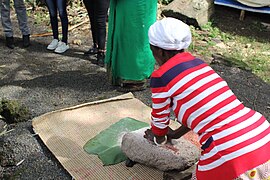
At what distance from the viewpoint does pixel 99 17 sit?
4.57 meters

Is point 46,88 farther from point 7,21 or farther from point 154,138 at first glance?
point 154,138

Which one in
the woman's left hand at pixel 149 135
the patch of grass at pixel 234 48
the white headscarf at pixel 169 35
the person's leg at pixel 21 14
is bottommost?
the patch of grass at pixel 234 48

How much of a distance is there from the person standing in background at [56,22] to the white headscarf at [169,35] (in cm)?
303

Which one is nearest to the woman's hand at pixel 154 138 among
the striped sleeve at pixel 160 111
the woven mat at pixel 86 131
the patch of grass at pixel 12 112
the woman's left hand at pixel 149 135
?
the woman's left hand at pixel 149 135

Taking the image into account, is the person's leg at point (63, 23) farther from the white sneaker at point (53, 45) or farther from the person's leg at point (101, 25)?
the person's leg at point (101, 25)

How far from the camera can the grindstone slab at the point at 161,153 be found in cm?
275

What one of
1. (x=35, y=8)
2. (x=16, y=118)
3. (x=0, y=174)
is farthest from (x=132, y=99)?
(x=35, y=8)

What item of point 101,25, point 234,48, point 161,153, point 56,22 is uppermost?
point 101,25

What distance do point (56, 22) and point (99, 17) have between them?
91 cm

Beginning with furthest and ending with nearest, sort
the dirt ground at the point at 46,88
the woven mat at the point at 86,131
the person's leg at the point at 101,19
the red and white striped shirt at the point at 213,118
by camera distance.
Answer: the person's leg at the point at 101,19 < the dirt ground at the point at 46,88 < the woven mat at the point at 86,131 < the red and white striped shirt at the point at 213,118

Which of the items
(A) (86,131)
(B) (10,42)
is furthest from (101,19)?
(A) (86,131)

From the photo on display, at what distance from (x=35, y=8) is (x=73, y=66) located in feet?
8.38

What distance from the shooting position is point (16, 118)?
142 inches

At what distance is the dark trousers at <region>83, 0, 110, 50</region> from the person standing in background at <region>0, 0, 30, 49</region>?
98 centimetres
